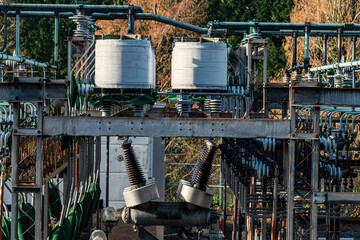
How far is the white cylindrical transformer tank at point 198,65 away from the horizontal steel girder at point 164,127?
112 cm

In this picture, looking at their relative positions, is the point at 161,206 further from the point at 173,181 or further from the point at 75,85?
the point at 173,181

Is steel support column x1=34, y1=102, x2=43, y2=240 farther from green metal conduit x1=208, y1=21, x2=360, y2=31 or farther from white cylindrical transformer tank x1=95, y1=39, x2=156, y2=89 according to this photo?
green metal conduit x1=208, y1=21, x2=360, y2=31

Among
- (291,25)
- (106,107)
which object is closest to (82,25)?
(106,107)

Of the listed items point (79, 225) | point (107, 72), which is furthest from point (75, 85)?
point (79, 225)

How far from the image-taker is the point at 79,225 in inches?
760

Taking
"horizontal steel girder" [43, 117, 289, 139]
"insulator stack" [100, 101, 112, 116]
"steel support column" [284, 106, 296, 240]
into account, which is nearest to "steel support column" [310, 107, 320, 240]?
"steel support column" [284, 106, 296, 240]

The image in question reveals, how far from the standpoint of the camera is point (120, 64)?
1354 centimetres

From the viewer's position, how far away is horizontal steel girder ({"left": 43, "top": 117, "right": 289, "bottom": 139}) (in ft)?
43.3

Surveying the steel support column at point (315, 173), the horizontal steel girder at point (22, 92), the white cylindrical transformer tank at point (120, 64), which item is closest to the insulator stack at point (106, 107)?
the white cylindrical transformer tank at point (120, 64)

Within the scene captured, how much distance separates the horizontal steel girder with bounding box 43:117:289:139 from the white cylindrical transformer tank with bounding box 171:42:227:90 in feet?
3.68

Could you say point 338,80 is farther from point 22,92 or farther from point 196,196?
point 22,92

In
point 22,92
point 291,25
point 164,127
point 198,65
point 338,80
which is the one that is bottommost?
point 164,127

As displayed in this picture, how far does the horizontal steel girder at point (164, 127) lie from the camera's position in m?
13.2

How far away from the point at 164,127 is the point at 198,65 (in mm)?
1573
